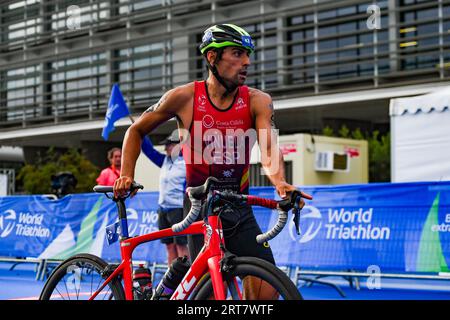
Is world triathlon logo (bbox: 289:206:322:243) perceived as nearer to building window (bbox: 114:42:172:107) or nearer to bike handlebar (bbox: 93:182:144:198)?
bike handlebar (bbox: 93:182:144:198)

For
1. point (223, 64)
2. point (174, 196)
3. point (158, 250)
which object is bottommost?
point (158, 250)

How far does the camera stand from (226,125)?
13.8 ft

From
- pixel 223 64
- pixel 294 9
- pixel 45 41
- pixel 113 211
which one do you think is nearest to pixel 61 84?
pixel 45 41

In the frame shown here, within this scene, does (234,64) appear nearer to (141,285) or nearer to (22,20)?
(141,285)

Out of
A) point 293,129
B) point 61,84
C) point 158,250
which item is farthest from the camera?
point 61,84

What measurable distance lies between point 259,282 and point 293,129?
2821 cm

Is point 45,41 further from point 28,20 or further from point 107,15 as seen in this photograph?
point 107,15

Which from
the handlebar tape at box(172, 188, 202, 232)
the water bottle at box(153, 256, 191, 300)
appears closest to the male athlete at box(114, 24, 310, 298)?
the water bottle at box(153, 256, 191, 300)

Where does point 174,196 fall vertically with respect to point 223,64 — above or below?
below

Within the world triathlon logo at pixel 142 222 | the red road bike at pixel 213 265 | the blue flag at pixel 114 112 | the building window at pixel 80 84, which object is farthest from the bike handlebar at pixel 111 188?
the building window at pixel 80 84

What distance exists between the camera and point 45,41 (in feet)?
119

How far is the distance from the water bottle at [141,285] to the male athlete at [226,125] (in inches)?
12.3

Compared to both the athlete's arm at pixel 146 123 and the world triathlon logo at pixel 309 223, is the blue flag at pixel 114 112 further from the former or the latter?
the athlete's arm at pixel 146 123

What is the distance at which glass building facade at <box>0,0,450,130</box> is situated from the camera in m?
23.8
